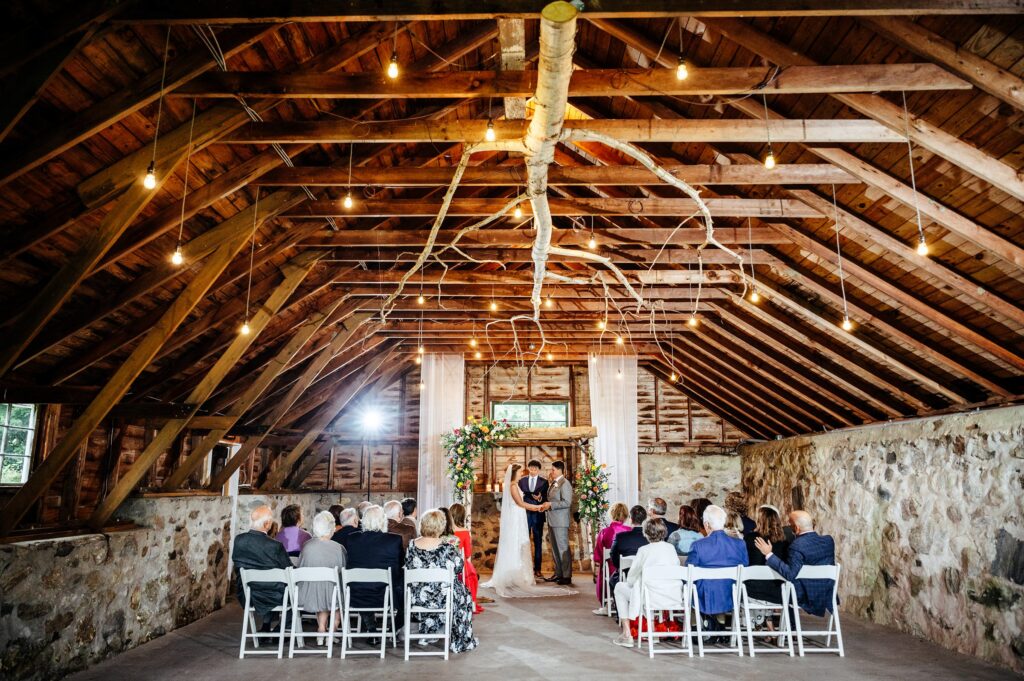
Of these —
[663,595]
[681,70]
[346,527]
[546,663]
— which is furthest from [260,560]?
[681,70]

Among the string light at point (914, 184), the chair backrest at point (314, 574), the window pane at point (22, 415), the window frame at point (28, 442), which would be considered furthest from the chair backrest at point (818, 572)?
the window pane at point (22, 415)

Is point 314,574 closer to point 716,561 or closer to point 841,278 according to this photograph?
point 716,561

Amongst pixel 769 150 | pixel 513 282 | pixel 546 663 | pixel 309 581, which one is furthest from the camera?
pixel 513 282

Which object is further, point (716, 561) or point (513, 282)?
point (513, 282)

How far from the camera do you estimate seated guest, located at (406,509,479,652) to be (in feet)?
18.4

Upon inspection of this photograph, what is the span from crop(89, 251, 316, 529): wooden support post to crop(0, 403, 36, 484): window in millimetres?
989

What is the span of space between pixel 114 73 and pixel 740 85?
4.01m

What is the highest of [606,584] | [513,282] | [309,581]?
[513,282]

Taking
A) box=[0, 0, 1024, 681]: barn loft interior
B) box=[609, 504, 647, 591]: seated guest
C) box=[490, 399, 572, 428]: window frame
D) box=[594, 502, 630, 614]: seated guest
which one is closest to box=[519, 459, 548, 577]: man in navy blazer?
box=[0, 0, 1024, 681]: barn loft interior

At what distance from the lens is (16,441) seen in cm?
689

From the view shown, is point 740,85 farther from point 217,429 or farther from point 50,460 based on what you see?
point 217,429

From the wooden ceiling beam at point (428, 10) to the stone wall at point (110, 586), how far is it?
3.69m

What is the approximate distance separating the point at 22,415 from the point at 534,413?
8.51 meters

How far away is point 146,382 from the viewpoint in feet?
25.5
